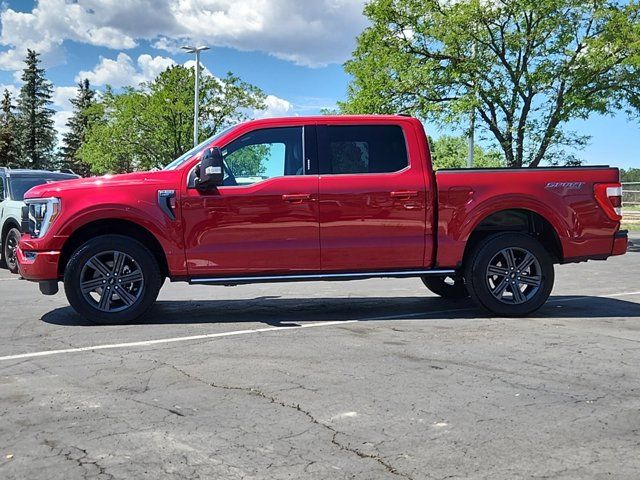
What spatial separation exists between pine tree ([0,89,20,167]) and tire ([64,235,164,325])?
67626 millimetres

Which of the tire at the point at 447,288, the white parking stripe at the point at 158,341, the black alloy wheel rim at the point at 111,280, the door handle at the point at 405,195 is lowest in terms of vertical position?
the white parking stripe at the point at 158,341

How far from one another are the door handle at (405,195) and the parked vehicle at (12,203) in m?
7.21

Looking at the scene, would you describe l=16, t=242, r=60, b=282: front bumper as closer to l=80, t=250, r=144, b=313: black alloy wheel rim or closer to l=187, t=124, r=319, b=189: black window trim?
l=80, t=250, r=144, b=313: black alloy wheel rim

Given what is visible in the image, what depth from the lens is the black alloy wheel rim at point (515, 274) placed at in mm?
6945

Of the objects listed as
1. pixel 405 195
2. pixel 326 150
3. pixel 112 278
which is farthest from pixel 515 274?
pixel 112 278

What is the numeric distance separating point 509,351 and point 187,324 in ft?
10.4

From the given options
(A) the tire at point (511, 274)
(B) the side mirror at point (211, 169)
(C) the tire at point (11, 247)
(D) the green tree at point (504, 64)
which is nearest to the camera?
(B) the side mirror at point (211, 169)

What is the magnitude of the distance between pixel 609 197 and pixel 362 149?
272cm

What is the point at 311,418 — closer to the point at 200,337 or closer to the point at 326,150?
the point at 200,337

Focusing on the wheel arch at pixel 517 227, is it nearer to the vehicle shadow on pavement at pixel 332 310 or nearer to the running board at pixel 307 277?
the running board at pixel 307 277

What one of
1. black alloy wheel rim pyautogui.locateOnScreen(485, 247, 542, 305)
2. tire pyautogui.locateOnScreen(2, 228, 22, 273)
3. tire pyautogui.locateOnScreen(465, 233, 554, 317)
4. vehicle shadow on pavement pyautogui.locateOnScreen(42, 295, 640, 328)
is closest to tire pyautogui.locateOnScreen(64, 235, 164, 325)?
vehicle shadow on pavement pyautogui.locateOnScreen(42, 295, 640, 328)

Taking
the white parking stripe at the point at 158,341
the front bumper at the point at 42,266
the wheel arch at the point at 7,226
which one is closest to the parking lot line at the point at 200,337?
the white parking stripe at the point at 158,341

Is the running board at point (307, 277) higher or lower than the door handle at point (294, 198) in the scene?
lower

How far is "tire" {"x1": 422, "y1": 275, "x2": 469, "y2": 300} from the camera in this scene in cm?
825
